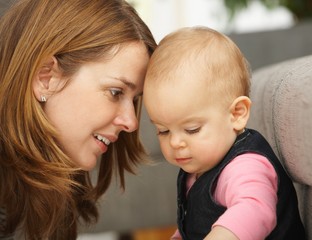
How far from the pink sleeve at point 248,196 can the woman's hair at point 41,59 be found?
14.6 inches

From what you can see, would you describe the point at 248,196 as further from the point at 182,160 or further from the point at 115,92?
the point at 115,92

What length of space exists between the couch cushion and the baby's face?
10 centimetres

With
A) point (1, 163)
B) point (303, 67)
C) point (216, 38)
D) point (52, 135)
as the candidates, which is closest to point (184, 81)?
point (216, 38)

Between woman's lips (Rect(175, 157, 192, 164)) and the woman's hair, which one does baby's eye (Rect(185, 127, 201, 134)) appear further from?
the woman's hair

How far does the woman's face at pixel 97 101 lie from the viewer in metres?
1.24

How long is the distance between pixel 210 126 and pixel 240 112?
7cm

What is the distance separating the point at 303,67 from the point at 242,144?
20 centimetres

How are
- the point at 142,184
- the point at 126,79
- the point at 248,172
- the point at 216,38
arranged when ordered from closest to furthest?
the point at 248,172 < the point at 216,38 < the point at 126,79 < the point at 142,184

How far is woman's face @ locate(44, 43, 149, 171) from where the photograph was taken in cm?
124

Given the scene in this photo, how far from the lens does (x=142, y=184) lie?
7.12ft

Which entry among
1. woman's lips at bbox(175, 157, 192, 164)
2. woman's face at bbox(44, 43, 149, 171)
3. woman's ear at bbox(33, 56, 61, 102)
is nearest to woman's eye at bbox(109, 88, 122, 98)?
woman's face at bbox(44, 43, 149, 171)

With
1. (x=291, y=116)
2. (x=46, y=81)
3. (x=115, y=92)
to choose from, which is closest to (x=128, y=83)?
(x=115, y=92)

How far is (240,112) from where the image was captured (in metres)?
1.10

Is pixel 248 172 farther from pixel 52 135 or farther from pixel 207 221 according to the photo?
pixel 52 135
